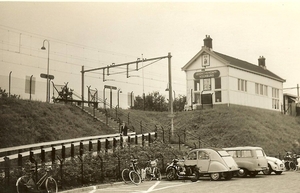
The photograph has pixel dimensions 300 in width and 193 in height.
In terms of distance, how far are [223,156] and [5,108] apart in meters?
13.3

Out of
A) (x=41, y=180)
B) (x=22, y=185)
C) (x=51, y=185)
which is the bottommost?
(x=51, y=185)

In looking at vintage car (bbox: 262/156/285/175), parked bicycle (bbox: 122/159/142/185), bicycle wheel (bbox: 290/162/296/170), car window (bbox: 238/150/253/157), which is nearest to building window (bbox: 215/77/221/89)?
bicycle wheel (bbox: 290/162/296/170)

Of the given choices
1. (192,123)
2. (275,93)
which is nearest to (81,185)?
(192,123)

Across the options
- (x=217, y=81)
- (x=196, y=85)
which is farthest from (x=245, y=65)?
(x=196, y=85)

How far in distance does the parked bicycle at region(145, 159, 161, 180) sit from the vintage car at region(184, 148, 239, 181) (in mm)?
1719

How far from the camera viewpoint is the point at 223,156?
1978 cm

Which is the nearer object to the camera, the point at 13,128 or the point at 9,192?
the point at 9,192

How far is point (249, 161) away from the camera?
71.8 feet

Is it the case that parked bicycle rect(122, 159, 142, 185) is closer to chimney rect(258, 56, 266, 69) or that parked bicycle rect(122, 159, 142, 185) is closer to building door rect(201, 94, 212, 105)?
building door rect(201, 94, 212, 105)

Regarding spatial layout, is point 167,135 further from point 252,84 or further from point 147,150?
point 252,84

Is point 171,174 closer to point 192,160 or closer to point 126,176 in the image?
point 192,160

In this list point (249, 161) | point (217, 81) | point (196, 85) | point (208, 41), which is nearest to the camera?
point (249, 161)

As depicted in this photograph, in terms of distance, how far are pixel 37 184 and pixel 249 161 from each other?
1235 cm

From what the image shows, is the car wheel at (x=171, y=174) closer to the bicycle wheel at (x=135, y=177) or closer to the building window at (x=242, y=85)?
the bicycle wheel at (x=135, y=177)
